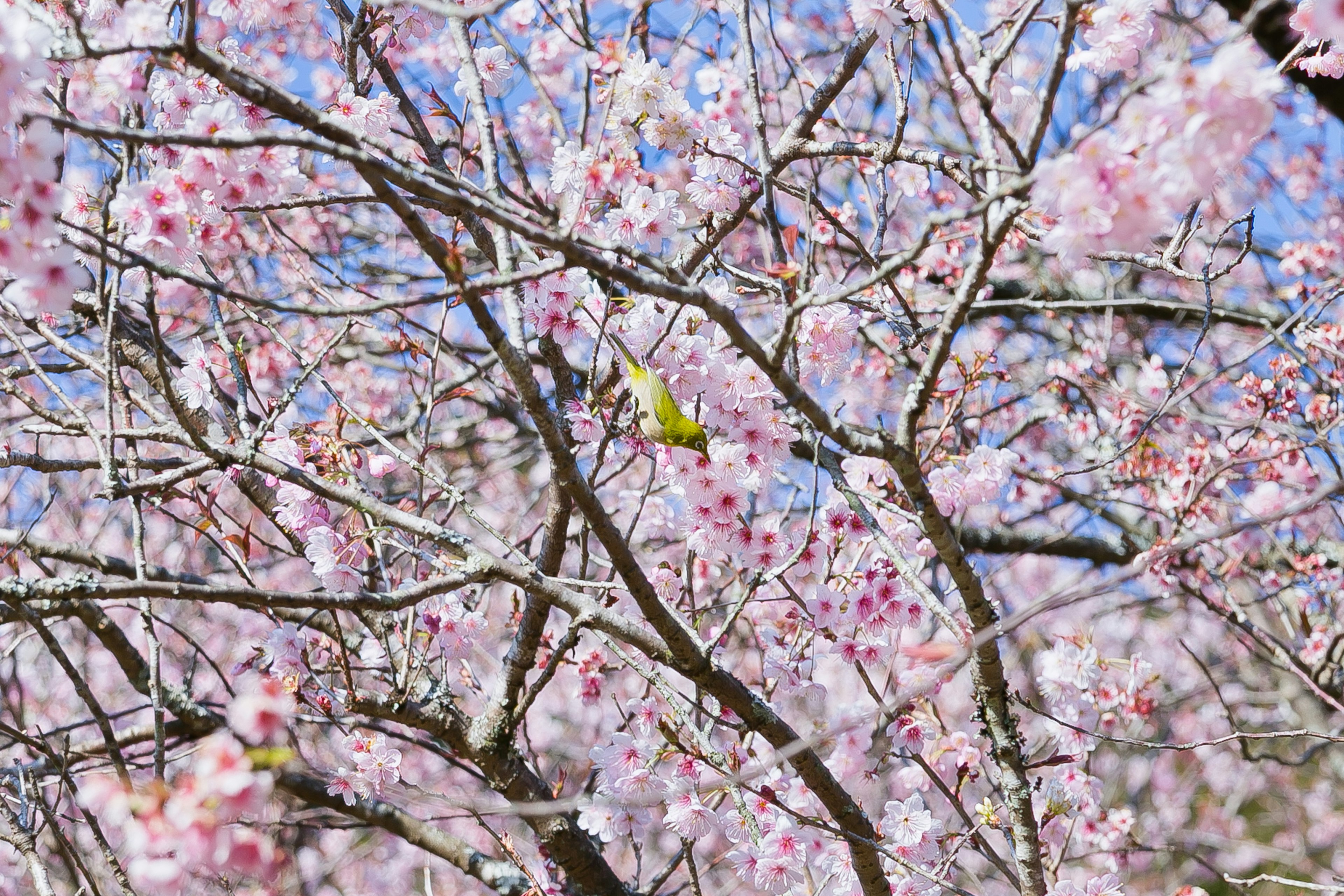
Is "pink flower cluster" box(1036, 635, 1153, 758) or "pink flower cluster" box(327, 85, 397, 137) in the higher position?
"pink flower cluster" box(327, 85, 397, 137)

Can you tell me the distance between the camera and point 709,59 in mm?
3893

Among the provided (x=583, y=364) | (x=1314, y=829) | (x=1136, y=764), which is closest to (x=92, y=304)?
(x=583, y=364)

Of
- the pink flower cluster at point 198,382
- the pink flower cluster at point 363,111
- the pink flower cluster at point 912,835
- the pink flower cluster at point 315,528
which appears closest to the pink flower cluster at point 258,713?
the pink flower cluster at point 315,528

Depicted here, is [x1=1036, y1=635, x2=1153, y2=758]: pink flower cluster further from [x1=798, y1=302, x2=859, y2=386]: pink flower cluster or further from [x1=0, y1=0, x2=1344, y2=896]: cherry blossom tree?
[x1=798, y1=302, x2=859, y2=386]: pink flower cluster

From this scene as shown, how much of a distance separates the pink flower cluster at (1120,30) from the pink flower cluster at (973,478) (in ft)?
3.16

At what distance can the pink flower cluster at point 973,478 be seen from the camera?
241 centimetres

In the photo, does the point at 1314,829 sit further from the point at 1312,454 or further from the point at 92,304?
the point at 92,304

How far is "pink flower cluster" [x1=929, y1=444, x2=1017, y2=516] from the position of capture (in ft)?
7.89

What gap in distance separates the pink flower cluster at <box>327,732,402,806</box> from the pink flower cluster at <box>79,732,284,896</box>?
3.58ft

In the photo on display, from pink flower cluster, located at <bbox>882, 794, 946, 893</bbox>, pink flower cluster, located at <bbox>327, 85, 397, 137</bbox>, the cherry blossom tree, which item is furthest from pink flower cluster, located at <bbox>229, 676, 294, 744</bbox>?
pink flower cluster, located at <bbox>882, 794, 946, 893</bbox>

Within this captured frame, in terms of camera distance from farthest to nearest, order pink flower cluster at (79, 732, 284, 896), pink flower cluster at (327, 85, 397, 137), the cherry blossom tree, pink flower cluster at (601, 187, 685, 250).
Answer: pink flower cluster at (601, 187, 685, 250) < pink flower cluster at (327, 85, 397, 137) < the cherry blossom tree < pink flower cluster at (79, 732, 284, 896)

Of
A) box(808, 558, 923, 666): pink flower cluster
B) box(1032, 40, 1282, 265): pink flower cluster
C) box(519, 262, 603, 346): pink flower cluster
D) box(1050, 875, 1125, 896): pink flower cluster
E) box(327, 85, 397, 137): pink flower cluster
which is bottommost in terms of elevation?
box(1050, 875, 1125, 896): pink flower cluster

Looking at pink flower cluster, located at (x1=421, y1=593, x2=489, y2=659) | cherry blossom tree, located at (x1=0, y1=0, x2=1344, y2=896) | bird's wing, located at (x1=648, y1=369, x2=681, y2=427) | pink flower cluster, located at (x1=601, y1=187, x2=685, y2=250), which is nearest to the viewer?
cherry blossom tree, located at (x1=0, y1=0, x2=1344, y2=896)

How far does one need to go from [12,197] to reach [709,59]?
114 inches
